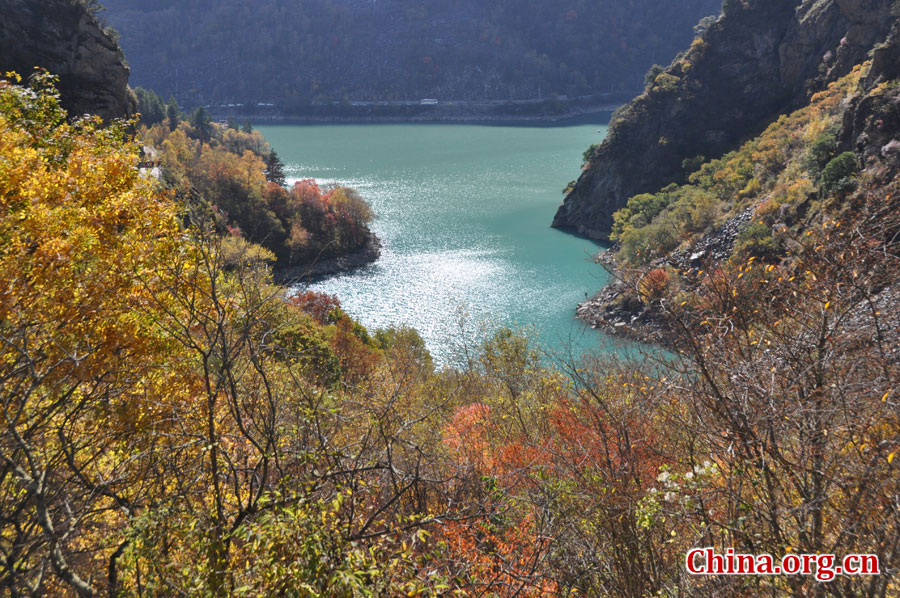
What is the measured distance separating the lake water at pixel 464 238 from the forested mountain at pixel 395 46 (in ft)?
209

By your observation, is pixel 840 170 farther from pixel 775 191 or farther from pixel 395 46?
pixel 395 46

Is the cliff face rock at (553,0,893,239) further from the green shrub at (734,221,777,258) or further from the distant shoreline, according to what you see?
the distant shoreline

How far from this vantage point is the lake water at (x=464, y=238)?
120ft

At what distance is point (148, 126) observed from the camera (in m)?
73.1

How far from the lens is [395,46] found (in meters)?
176

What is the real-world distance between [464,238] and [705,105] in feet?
103

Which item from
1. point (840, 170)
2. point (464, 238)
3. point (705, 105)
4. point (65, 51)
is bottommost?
point (464, 238)

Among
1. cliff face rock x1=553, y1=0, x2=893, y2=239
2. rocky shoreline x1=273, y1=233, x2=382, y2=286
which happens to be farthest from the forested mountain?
rocky shoreline x1=273, y1=233, x2=382, y2=286

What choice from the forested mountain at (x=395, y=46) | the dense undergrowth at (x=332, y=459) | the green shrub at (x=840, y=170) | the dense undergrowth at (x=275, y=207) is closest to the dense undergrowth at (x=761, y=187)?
the green shrub at (x=840, y=170)

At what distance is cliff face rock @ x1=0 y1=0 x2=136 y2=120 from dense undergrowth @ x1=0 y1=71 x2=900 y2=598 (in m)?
24.4

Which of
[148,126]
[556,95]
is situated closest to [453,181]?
[148,126]

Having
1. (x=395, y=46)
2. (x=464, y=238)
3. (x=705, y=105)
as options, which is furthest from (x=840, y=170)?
(x=395, y=46)

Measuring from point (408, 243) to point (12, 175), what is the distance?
146ft

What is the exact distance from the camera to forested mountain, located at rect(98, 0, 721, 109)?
16162 cm
